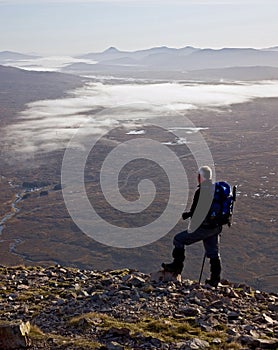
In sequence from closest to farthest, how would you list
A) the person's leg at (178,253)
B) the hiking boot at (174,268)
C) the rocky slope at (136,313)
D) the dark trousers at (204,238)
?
the rocky slope at (136,313) < the dark trousers at (204,238) < the person's leg at (178,253) < the hiking boot at (174,268)

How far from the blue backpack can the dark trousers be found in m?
0.31

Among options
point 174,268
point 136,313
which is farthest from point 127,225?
point 136,313

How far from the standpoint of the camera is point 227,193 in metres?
12.0

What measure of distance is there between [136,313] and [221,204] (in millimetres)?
3165

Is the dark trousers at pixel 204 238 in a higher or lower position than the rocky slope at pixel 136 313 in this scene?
higher

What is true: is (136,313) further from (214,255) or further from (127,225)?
(127,225)

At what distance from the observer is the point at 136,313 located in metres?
10.6

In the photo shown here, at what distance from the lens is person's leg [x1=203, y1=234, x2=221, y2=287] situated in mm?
12539

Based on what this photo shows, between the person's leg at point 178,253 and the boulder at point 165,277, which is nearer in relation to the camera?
the person's leg at point 178,253

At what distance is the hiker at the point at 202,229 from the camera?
469 inches

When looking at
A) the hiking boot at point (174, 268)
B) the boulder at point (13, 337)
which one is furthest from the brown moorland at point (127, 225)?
the boulder at point (13, 337)

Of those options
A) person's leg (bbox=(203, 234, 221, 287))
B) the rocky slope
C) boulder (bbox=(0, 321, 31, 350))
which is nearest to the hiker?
person's leg (bbox=(203, 234, 221, 287))

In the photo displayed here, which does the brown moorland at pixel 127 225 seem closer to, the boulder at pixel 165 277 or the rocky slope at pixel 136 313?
the boulder at pixel 165 277

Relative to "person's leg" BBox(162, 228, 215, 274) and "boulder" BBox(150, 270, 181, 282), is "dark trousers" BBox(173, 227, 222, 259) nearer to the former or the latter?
"person's leg" BBox(162, 228, 215, 274)
